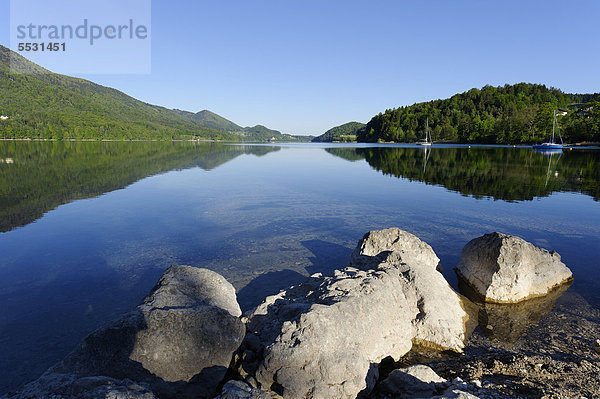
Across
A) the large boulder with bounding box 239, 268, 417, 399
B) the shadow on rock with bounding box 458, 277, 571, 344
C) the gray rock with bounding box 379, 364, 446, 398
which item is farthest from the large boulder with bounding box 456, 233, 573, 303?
the gray rock with bounding box 379, 364, 446, 398

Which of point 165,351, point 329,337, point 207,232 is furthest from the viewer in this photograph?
point 207,232

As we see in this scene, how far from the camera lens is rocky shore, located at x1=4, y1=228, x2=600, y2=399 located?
5.26 metres

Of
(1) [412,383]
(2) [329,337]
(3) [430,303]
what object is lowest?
(1) [412,383]

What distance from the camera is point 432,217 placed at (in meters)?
19.2

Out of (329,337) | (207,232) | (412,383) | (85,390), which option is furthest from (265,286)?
(207,232)

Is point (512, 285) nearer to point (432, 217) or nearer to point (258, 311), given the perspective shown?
point (258, 311)

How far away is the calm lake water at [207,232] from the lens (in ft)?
29.5

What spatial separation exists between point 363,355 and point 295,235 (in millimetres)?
9807

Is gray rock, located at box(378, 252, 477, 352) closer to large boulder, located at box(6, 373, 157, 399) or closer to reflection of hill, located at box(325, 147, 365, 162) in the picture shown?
large boulder, located at box(6, 373, 157, 399)

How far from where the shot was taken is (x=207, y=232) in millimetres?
15930

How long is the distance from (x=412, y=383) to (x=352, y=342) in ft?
3.95

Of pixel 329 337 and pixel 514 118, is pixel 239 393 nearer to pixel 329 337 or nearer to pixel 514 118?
pixel 329 337

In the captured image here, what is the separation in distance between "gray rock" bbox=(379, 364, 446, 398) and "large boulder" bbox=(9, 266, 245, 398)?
2.92 m

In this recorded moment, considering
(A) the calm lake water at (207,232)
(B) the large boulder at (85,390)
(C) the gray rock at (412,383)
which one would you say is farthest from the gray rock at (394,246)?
(B) the large boulder at (85,390)
